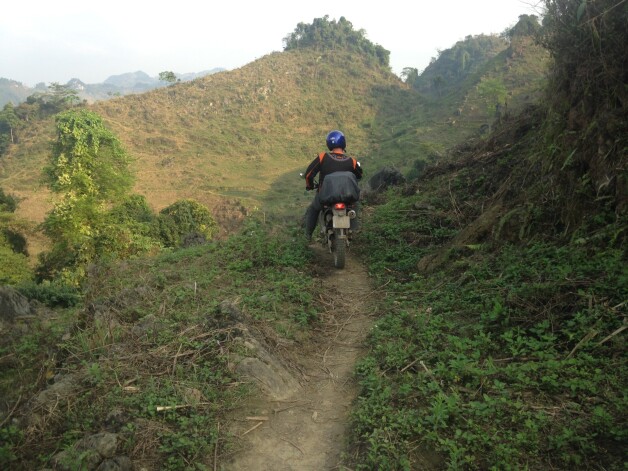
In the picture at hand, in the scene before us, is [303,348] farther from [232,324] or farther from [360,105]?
[360,105]

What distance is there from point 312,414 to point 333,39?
89.7 metres

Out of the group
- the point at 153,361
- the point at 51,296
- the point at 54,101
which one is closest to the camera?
the point at 153,361

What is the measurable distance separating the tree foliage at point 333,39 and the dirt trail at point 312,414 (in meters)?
85.8

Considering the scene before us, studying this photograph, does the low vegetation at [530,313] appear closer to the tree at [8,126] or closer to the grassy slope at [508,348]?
the grassy slope at [508,348]

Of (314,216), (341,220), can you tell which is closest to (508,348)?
(341,220)

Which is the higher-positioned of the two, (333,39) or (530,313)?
(333,39)

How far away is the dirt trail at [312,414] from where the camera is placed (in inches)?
123

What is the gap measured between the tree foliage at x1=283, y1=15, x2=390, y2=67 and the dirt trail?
85849mm

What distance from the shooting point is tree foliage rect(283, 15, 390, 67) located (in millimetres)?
83875

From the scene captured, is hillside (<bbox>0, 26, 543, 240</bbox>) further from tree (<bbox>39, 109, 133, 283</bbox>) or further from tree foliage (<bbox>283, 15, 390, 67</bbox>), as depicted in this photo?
tree (<bbox>39, 109, 133, 283</bbox>)

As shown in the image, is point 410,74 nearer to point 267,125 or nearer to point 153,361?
point 267,125

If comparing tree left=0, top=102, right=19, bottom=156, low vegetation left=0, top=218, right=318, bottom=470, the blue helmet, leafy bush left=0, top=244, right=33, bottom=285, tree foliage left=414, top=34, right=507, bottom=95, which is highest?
tree foliage left=414, top=34, right=507, bottom=95

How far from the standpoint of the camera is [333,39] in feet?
276

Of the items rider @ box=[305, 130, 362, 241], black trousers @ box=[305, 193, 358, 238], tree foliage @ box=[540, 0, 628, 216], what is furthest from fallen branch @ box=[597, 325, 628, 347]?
rider @ box=[305, 130, 362, 241]
